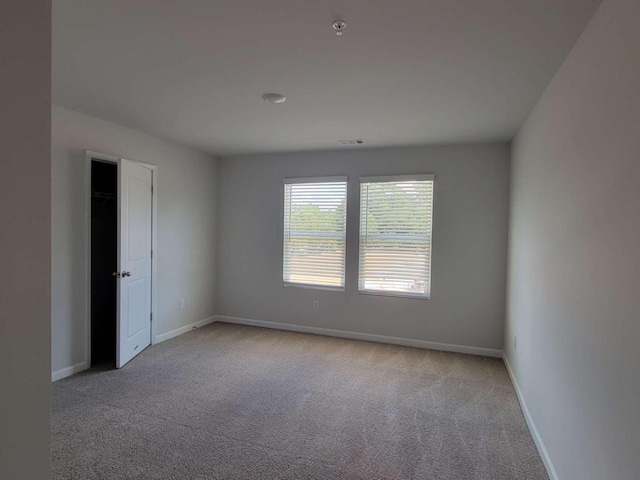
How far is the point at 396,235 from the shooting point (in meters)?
4.54

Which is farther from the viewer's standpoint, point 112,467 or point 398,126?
point 398,126

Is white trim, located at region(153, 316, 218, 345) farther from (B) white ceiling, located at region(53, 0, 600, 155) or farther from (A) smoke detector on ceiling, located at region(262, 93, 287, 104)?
(A) smoke detector on ceiling, located at region(262, 93, 287, 104)

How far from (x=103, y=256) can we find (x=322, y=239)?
2.86m

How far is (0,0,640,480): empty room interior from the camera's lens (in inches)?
53.5

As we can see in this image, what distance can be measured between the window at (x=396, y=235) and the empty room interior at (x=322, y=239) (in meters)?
0.03

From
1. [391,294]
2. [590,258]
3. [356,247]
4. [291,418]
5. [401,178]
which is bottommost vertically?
[291,418]

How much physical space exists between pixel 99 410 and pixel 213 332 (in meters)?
2.12

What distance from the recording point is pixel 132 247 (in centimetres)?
383

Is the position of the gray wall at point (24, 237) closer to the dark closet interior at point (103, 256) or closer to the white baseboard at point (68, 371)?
the white baseboard at point (68, 371)

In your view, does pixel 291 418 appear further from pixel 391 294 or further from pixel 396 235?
pixel 396 235

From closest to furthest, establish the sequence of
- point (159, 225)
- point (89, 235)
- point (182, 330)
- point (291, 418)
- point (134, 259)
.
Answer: point (291, 418), point (89, 235), point (134, 259), point (159, 225), point (182, 330)

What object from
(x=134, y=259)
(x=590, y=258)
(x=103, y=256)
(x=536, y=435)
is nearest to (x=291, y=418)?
(x=536, y=435)

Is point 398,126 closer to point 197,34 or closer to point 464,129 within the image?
point 464,129

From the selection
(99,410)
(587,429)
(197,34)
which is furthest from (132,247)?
(587,429)
